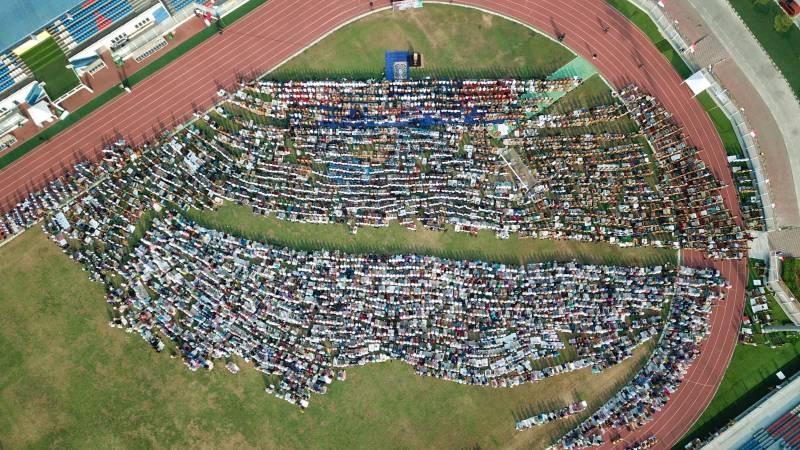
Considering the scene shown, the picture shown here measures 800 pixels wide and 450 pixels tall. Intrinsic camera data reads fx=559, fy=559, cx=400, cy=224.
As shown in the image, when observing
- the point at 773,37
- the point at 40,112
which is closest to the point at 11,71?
the point at 40,112

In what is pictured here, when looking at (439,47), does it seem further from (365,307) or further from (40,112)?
(40,112)

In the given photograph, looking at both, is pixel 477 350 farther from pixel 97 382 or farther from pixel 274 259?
pixel 97 382

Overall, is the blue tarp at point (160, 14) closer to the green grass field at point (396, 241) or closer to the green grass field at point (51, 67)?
the green grass field at point (51, 67)

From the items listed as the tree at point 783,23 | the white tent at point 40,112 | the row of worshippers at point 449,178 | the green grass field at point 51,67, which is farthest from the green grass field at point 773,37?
the white tent at point 40,112

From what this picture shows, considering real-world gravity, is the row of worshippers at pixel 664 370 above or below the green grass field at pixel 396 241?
below

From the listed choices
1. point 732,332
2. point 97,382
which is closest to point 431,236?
point 732,332
